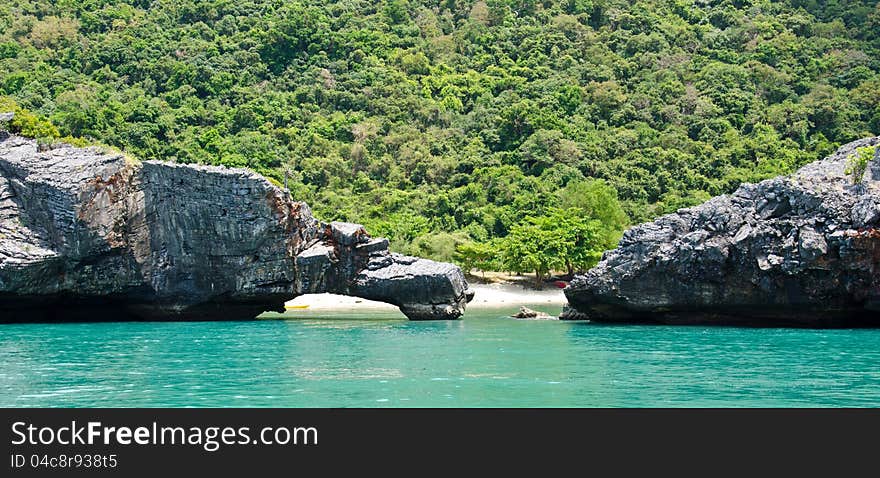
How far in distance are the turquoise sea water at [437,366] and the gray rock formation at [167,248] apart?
6.88 ft

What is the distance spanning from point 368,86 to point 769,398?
7448cm

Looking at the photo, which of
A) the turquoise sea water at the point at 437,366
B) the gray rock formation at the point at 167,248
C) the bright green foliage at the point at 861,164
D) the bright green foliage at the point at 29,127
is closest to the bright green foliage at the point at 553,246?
the gray rock formation at the point at 167,248

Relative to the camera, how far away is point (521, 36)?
102312mm

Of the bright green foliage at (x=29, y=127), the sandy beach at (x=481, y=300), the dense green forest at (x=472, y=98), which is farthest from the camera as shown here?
the dense green forest at (x=472, y=98)

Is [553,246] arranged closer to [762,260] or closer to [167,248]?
[762,260]

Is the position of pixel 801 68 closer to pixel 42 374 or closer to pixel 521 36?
pixel 521 36

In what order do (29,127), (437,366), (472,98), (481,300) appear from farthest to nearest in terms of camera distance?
(472,98) → (481,300) → (29,127) → (437,366)

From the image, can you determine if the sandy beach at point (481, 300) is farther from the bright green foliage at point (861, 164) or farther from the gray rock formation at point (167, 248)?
the bright green foliage at point (861, 164)

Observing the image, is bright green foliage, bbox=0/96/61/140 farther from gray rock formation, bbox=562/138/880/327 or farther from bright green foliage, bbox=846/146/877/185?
bright green foliage, bbox=846/146/877/185

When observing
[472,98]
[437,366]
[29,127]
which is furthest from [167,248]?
[472,98]

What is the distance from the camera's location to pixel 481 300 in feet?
174

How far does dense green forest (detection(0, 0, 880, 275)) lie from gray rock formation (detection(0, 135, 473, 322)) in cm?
1589

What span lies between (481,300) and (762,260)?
21560 millimetres
